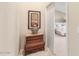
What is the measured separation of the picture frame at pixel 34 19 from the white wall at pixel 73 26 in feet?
1.28

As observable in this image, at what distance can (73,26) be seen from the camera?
1.60 meters

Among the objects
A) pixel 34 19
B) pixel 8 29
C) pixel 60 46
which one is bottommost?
pixel 60 46

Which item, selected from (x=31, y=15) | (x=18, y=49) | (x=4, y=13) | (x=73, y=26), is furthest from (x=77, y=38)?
(x=4, y=13)

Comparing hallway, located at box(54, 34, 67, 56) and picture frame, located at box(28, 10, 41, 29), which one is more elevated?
picture frame, located at box(28, 10, 41, 29)

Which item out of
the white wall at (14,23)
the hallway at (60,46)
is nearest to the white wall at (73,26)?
the hallway at (60,46)

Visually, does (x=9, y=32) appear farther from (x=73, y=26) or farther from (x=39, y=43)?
(x=73, y=26)

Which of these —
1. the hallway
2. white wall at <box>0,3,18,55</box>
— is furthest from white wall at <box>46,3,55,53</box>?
white wall at <box>0,3,18,55</box>

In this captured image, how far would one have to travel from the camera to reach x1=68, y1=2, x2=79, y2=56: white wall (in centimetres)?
160

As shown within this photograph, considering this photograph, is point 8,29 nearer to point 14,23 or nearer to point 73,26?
point 14,23

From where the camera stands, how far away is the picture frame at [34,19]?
1.62 meters

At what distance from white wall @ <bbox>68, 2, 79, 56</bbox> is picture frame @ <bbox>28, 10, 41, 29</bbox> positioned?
→ 1.28 ft

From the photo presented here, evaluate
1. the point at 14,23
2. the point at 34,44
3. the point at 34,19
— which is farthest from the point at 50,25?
Result: the point at 14,23

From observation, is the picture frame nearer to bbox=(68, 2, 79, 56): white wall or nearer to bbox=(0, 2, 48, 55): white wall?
bbox=(0, 2, 48, 55): white wall

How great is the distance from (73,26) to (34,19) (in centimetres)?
50
